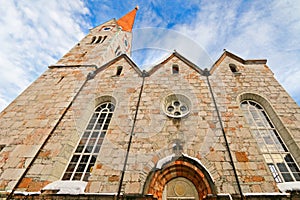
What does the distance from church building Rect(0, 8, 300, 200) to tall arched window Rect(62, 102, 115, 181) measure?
1.5 inches

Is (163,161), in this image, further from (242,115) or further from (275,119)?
(275,119)

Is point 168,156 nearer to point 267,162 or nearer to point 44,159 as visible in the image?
point 267,162

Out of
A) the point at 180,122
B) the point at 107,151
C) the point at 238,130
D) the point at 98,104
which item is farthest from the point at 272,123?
the point at 98,104

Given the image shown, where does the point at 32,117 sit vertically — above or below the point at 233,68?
below

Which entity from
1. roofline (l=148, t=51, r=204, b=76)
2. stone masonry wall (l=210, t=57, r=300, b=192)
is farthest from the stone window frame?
roofline (l=148, t=51, r=204, b=76)

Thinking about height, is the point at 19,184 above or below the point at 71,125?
below

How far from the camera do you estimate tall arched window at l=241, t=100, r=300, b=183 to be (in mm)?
5066

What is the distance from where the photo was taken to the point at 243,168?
486 centimetres

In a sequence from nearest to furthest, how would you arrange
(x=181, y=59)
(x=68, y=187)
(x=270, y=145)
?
1. (x=68, y=187)
2. (x=270, y=145)
3. (x=181, y=59)

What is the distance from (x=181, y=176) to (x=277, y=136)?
3.93 meters

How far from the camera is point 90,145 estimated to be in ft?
20.0

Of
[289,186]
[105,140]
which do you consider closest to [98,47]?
[105,140]

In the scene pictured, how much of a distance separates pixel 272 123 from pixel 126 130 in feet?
18.4

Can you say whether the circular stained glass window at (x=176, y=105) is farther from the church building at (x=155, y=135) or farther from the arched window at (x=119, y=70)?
the arched window at (x=119, y=70)
